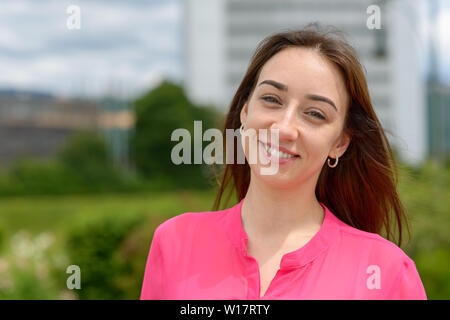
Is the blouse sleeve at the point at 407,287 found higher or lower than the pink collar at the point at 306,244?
lower

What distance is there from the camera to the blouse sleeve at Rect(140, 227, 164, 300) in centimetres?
173

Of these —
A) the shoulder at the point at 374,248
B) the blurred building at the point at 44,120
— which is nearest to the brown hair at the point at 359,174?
the shoulder at the point at 374,248

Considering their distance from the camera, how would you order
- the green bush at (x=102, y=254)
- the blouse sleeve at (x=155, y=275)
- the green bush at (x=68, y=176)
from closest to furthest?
1. the blouse sleeve at (x=155, y=275)
2. the green bush at (x=102, y=254)
3. the green bush at (x=68, y=176)

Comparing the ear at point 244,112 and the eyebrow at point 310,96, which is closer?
the eyebrow at point 310,96

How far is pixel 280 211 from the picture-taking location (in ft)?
5.76

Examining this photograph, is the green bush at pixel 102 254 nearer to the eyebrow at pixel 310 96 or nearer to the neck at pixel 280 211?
the neck at pixel 280 211

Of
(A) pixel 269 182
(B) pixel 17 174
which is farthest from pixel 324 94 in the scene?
(B) pixel 17 174

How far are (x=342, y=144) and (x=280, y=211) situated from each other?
1.03 ft

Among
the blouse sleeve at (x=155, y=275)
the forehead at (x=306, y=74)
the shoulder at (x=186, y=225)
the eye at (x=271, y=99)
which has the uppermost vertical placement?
the forehead at (x=306, y=74)

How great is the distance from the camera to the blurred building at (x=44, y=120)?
43125 mm

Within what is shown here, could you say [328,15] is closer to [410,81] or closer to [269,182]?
[410,81]

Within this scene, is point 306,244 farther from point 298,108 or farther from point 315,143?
point 298,108

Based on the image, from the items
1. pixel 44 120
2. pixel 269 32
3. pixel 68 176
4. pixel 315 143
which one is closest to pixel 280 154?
pixel 315 143
